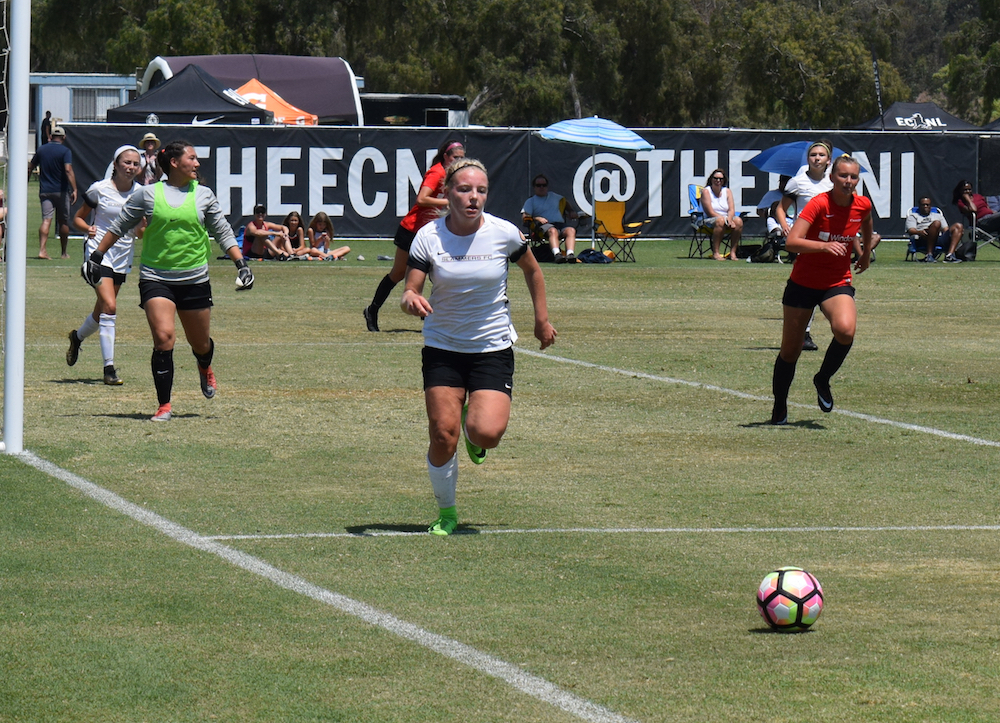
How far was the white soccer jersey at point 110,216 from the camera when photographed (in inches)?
542

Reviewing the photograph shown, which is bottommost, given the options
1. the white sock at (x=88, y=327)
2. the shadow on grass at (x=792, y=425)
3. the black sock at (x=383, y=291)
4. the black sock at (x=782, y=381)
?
the shadow on grass at (x=792, y=425)

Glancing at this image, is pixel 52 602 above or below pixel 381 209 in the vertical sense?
below

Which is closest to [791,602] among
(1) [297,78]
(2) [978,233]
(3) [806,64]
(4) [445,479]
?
(4) [445,479]

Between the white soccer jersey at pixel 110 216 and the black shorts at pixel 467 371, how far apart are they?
20.6 feet

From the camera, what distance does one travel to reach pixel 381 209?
3441 cm

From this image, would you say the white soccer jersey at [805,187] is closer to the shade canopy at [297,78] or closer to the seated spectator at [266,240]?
the seated spectator at [266,240]

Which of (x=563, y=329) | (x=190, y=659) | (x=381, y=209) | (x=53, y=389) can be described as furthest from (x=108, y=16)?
(x=190, y=659)

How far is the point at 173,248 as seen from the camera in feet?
37.8

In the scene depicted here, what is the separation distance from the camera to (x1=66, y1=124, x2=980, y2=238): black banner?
110ft

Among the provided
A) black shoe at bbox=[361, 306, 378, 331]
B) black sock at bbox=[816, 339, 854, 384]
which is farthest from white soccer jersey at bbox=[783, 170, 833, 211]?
black shoe at bbox=[361, 306, 378, 331]

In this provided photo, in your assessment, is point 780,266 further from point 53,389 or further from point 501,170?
point 53,389

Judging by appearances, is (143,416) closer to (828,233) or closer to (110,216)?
(110,216)

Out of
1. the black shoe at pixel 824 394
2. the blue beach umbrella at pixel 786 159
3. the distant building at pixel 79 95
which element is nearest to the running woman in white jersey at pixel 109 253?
the black shoe at pixel 824 394

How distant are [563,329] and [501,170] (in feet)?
53.1
